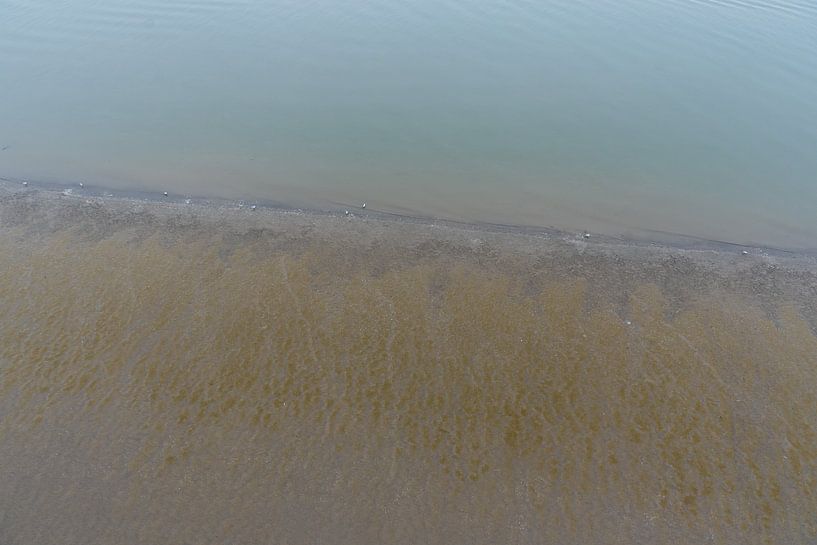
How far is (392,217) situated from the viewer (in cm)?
984

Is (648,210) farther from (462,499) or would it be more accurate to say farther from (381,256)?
(462,499)

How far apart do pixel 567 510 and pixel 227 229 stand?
706cm

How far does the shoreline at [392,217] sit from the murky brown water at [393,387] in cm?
26

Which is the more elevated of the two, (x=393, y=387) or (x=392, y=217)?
(x=392, y=217)

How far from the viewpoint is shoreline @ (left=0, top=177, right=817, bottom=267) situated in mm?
9148

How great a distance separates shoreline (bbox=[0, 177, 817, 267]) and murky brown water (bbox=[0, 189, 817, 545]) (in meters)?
0.26

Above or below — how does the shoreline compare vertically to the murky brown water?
above

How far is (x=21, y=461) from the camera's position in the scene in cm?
598

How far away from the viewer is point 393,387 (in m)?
6.84

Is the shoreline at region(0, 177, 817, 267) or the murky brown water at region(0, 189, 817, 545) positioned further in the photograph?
the shoreline at region(0, 177, 817, 267)

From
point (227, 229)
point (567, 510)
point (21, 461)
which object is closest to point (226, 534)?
point (21, 461)

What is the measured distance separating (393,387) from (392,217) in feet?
12.9

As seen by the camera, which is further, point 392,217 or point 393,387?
point 392,217

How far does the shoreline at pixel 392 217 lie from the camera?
9.15 metres
